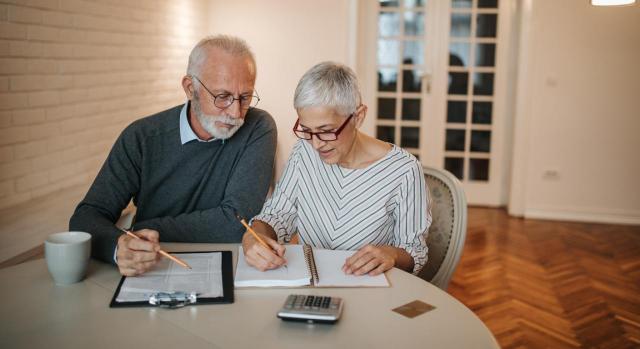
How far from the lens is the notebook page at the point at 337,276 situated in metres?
1.56

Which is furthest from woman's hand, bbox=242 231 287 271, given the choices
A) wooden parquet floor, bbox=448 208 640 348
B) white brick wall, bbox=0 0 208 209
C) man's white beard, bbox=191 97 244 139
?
wooden parquet floor, bbox=448 208 640 348

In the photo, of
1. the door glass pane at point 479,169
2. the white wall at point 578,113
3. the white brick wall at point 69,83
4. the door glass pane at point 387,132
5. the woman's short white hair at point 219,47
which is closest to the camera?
the woman's short white hair at point 219,47

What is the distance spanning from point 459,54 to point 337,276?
4562 mm

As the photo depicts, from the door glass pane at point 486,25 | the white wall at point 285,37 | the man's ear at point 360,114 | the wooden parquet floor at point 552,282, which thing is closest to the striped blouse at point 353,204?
the man's ear at point 360,114

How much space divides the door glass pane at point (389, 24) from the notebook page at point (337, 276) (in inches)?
174

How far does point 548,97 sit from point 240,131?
12.6 ft

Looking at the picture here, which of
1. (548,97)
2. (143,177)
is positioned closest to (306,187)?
(143,177)

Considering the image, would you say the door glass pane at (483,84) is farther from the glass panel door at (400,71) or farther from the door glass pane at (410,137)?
the door glass pane at (410,137)

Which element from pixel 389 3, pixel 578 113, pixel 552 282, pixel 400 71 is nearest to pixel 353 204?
pixel 552 282

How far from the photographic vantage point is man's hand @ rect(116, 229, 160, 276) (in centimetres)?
158

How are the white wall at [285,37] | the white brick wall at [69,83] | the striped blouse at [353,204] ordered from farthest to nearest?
1. the white wall at [285,37]
2. the white brick wall at [69,83]
3. the striped blouse at [353,204]

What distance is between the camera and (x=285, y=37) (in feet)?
18.5

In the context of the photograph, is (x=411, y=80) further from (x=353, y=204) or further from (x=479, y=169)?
(x=353, y=204)

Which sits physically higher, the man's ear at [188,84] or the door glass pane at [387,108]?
the man's ear at [188,84]
